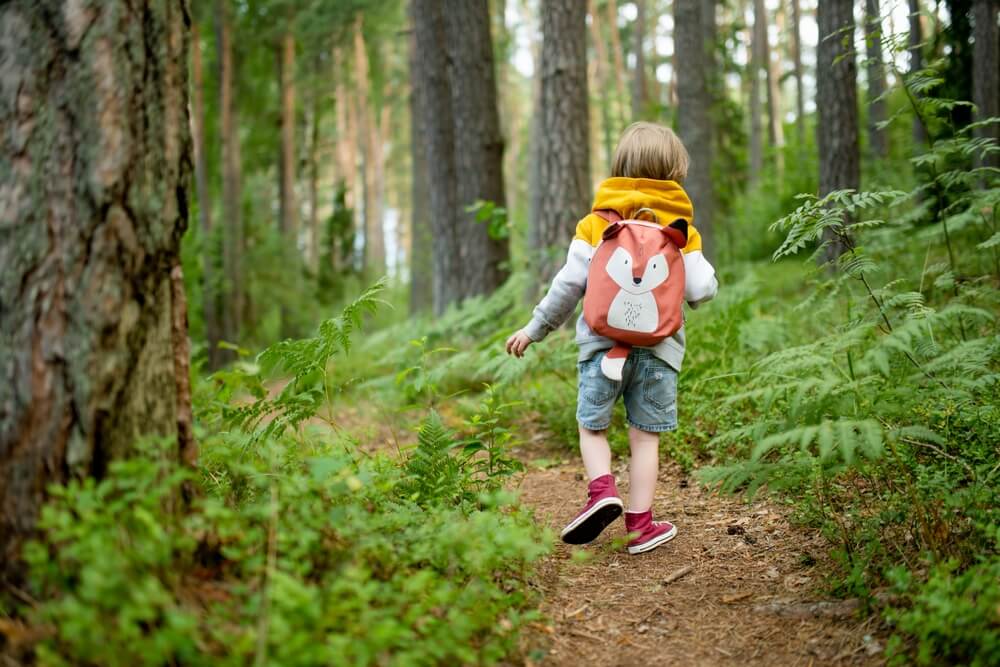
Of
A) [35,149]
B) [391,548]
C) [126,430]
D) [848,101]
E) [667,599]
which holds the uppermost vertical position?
[848,101]

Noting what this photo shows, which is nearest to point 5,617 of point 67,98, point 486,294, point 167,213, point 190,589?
point 190,589

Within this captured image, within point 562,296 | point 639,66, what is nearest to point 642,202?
point 562,296

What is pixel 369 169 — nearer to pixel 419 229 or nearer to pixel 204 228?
pixel 204 228

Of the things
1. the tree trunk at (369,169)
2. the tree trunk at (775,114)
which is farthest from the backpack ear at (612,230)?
the tree trunk at (369,169)

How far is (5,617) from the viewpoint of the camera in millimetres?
1978

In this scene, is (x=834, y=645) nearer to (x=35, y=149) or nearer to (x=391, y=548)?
(x=391, y=548)

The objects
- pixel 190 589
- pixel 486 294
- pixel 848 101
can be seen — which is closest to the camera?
pixel 190 589

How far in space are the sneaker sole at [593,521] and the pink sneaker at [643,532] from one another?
15 cm

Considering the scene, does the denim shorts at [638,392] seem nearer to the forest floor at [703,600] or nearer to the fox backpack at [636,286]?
the fox backpack at [636,286]

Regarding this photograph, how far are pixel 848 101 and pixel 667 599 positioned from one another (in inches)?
243

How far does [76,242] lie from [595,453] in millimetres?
2316

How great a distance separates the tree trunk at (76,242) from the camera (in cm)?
210

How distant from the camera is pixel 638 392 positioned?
3.55 meters

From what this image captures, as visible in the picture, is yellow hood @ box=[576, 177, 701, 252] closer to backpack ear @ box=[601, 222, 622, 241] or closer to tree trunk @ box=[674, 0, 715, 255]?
backpack ear @ box=[601, 222, 622, 241]
